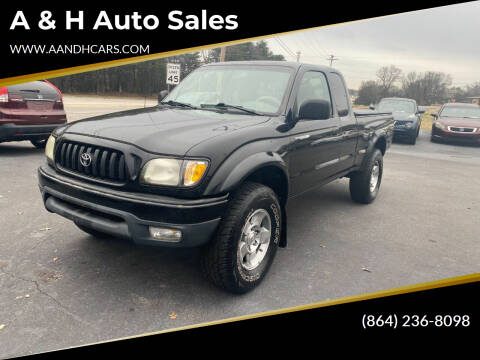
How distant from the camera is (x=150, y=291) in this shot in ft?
9.93

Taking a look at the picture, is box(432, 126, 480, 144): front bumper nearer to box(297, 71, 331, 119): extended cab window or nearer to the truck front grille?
box(297, 71, 331, 119): extended cab window

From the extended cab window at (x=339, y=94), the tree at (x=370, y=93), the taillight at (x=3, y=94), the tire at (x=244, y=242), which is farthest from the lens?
the tree at (x=370, y=93)

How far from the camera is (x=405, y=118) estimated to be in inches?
549

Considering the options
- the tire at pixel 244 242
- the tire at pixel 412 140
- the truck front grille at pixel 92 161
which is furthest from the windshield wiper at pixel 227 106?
the tire at pixel 412 140

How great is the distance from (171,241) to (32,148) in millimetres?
7469

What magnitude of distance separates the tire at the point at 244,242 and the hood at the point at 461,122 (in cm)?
1359

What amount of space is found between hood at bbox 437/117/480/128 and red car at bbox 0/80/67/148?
13164 mm

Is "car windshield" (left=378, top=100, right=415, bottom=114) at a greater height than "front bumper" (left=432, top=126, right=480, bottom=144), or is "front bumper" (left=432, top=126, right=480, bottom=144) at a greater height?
Result: "car windshield" (left=378, top=100, right=415, bottom=114)

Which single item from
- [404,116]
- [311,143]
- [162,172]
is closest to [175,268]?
[162,172]

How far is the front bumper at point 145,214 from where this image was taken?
251 centimetres

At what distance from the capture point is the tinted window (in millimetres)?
3846

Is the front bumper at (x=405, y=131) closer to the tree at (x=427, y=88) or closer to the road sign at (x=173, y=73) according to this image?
the road sign at (x=173, y=73)

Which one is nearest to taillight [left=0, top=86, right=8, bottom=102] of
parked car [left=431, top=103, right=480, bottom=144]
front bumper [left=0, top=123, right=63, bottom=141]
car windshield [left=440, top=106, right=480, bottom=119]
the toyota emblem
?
front bumper [left=0, top=123, right=63, bottom=141]

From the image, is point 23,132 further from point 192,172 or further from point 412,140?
point 412,140
